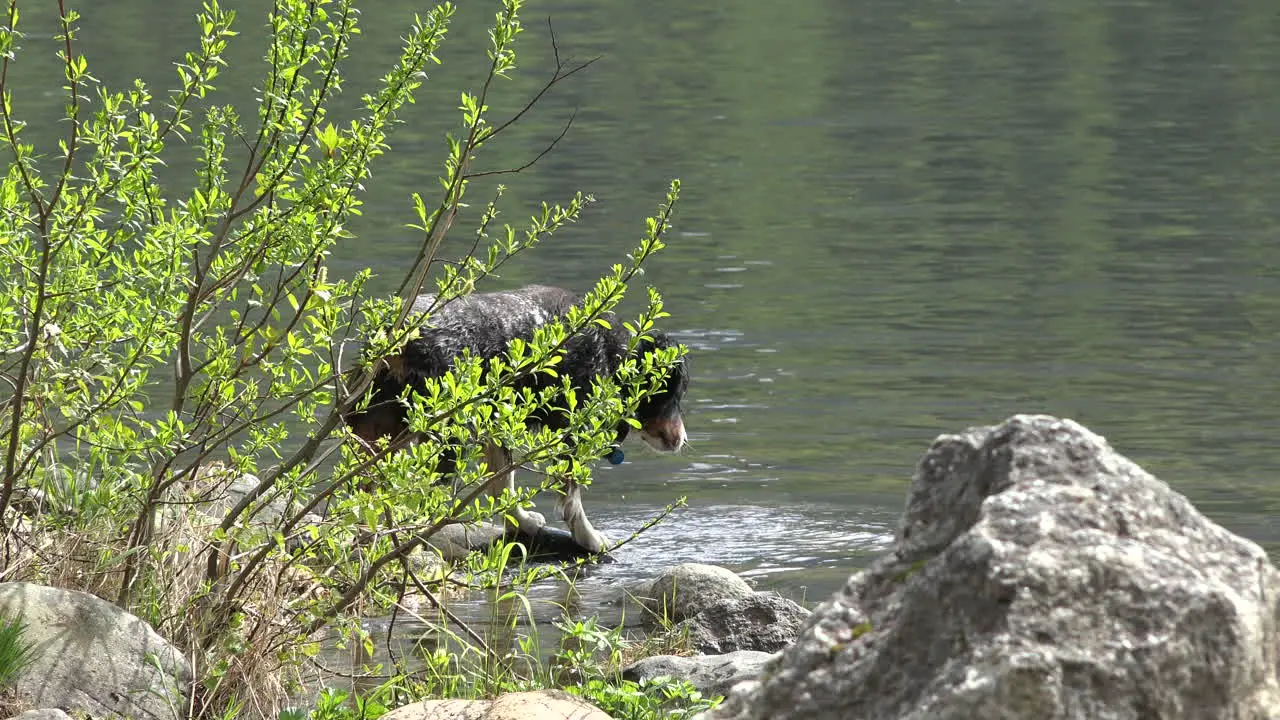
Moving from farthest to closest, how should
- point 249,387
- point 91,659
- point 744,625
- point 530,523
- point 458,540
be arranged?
point 530,523
point 458,540
point 744,625
point 249,387
point 91,659

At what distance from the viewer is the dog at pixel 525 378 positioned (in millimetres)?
8539

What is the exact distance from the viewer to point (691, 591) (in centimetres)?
777

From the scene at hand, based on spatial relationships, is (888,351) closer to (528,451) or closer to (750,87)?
(528,451)

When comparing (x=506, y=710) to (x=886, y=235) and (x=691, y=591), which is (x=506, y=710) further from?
(x=886, y=235)

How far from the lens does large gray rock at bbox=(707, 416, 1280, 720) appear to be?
108 inches

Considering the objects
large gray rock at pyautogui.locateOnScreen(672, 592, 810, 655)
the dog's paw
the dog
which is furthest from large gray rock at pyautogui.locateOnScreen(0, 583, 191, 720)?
the dog's paw

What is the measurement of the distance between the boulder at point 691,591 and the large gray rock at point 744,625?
0.19 feet

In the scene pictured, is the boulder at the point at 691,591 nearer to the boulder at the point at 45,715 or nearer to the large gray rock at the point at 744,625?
the large gray rock at the point at 744,625

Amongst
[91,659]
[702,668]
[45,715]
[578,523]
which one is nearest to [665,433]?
[578,523]

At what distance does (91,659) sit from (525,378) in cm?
373

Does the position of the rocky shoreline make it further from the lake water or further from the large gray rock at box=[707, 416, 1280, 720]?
the lake water

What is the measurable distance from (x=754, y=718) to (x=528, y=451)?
278 centimetres

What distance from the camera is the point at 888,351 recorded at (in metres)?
13.0

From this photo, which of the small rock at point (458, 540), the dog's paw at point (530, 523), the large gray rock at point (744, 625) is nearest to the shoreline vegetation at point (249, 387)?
the large gray rock at point (744, 625)
